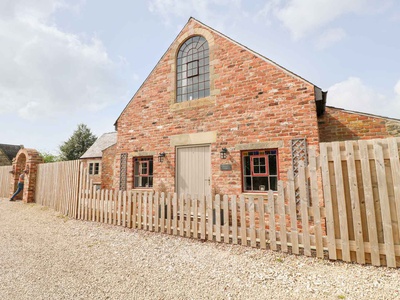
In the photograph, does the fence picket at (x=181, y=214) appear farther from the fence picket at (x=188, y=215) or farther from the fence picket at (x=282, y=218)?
the fence picket at (x=282, y=218)

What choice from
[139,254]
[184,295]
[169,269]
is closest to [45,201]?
[139,254]

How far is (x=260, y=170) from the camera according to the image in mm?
7031

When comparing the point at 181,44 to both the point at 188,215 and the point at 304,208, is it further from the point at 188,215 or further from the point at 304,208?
the point at 304,208

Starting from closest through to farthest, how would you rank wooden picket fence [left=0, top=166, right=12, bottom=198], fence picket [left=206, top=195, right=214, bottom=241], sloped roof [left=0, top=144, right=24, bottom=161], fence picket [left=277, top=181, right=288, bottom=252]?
fence picket [left=277, top=181, right=288, bottom=252] < fence picket [left=206, top=195, right=214, bottom=241] < wooden picket fence [left=0, top=166, right=12, bottom=198] < sloped roof [left=0, top=144, right=24, bottom=161]

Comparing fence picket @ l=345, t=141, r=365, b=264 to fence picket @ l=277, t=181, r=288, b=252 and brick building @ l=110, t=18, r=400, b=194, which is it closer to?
fence picket @ l=277, t=181, r=288, b=252

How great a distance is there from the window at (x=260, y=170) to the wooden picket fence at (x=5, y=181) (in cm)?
1523

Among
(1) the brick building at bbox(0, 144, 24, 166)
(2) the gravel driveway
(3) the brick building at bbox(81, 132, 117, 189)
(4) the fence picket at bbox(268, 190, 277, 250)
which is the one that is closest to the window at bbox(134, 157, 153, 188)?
(2) the gravel driveway

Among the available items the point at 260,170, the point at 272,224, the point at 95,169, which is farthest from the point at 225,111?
the point at 95,169

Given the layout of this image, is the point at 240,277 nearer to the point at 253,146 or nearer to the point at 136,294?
the point at 136,294

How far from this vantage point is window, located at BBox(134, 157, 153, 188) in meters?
9.25

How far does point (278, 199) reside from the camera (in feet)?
14.5

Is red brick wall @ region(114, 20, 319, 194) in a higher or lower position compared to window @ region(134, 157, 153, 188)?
higher

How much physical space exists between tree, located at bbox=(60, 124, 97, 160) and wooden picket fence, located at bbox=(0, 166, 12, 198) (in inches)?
940

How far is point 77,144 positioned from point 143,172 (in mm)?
34280
